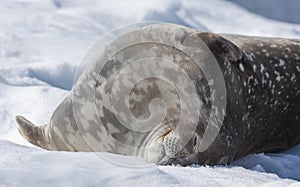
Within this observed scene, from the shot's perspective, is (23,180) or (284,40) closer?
(23,180)

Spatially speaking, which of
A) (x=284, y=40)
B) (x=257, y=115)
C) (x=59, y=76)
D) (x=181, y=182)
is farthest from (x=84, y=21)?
(x=181, y=182)

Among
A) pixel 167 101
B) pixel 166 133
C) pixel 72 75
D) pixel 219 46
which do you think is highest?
Answer: pixel 219 46

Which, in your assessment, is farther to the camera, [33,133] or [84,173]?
[33,133]

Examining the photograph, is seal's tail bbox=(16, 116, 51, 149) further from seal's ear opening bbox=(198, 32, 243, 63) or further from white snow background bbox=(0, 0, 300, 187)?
seal's ear opening bbox=(198, 32, 243, 63)

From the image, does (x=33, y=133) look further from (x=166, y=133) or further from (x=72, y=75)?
(x=72, y=75)

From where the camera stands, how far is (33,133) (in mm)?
2865

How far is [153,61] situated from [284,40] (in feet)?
2.92

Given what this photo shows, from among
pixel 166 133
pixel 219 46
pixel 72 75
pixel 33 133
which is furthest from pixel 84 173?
pixel 72 75

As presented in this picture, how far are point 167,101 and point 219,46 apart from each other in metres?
0.29

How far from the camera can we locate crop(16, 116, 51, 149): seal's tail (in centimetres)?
283

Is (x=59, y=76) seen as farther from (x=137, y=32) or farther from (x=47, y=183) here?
(x=47, y=183)

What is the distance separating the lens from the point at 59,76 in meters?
3.94

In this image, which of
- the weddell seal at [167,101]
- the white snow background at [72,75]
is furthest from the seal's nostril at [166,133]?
the white snow background at [72,75]

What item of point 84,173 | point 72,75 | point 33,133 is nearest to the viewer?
point 84,173
